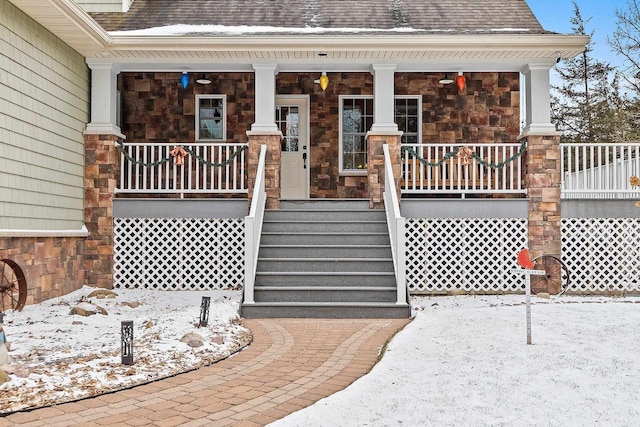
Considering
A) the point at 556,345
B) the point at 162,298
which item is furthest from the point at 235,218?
the point at 556,345

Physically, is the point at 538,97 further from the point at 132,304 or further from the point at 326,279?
the point at 132,304

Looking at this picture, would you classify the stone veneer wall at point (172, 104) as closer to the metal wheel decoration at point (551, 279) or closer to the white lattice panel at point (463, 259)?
the white lattice panel at point (463, 259)

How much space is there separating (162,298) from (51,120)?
2849 millimetres

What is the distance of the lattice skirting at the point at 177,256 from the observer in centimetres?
864

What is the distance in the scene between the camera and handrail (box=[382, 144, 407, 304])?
22.3 ft

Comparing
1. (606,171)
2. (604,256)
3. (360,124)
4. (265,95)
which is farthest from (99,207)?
(606,171)

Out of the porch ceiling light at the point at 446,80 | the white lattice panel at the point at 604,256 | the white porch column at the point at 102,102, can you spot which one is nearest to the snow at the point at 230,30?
the white porch column at the point at 102,102

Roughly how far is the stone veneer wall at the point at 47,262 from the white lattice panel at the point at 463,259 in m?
4.94

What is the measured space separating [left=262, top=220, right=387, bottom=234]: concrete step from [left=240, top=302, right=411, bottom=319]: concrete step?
1.63 meters

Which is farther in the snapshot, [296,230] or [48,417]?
[296,230]

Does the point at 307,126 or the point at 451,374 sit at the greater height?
the point at 307,126

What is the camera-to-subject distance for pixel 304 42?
834 cm

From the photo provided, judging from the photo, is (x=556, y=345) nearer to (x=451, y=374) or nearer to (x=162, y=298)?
(x=451, y=374)

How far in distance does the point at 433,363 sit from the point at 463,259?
176 inches
